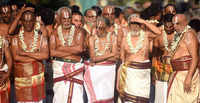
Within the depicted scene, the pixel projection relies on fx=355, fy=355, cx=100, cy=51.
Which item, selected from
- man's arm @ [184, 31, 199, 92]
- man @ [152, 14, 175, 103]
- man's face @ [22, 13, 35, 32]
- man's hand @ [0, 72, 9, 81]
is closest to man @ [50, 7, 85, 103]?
man's face @ [22, 13, 35, 32]

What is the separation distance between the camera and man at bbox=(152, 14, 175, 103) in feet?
19.2

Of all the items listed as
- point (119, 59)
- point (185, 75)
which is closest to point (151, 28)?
point (119, 59)

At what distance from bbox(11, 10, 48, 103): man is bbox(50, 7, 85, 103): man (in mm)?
296

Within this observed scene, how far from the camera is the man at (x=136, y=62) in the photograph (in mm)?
5570

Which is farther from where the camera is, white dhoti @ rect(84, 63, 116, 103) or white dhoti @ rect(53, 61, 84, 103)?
white dhoti @ rect(84, 63, 116, 103)

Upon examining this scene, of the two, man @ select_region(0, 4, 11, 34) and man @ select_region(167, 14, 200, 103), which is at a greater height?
man @ select_region(0, 4, 11, 34)

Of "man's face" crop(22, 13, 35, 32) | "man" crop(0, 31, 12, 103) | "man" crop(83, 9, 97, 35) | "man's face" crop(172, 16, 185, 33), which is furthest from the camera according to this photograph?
"man" crop(83, 9, 97, 35)

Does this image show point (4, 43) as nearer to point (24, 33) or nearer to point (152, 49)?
point (24, 33)

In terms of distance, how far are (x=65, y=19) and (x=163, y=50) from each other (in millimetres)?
1742

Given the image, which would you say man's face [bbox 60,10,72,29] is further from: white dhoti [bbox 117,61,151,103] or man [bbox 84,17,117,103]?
white dhoti [bbox 117,61,151,103]

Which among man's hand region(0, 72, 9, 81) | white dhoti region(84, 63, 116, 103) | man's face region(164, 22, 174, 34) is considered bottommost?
white dhoti region(84, 63, 116, 103)

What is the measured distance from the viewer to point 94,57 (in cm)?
580

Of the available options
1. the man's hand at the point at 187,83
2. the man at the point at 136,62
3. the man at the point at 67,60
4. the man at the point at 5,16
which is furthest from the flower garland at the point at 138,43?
the man at the point at 5,16

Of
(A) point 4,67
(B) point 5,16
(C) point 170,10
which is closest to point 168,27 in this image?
(C) point 170,10
